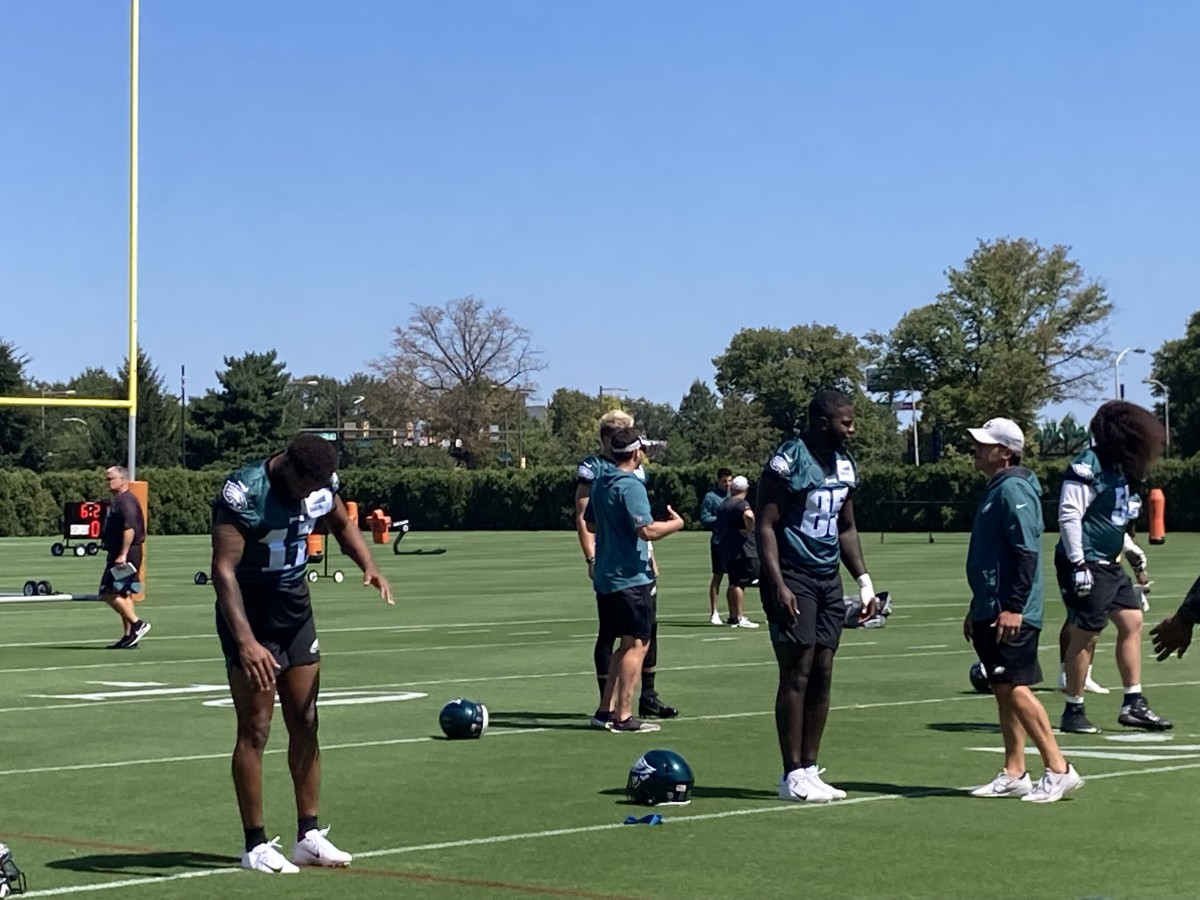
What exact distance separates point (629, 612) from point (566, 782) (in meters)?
2.51

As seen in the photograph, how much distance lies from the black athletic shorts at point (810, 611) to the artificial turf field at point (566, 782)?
0.84 meters

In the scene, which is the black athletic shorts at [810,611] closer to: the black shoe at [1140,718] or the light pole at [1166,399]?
the black shoe at [1140,718]

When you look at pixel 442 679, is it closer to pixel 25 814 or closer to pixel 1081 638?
pixel 1081 638

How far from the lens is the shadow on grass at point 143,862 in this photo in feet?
28.5

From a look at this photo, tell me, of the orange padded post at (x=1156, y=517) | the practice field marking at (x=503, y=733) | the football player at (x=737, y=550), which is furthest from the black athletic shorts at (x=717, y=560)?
the orange padded post at (x=1156, y=517)

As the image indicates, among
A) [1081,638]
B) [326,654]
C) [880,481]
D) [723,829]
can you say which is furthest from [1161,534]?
[723,829]

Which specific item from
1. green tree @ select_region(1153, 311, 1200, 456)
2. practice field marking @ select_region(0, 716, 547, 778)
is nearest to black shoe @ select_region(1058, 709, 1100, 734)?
practice field marking @ select_region(0, 716, 547, 778)

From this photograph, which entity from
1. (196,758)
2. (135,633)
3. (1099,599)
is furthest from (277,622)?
(135,633)

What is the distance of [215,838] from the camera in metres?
9.52

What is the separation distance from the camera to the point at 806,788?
10.4 metres

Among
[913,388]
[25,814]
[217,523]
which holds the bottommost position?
[25,814]

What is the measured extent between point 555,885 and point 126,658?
43.5 feet

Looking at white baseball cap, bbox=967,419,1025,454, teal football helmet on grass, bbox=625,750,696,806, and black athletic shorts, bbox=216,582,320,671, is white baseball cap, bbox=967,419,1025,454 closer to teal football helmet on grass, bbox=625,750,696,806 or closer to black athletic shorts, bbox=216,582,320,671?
teal football helmet on grass, bbox=625,750,696,806

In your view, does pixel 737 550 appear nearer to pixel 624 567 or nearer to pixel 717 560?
pixel 717 560
